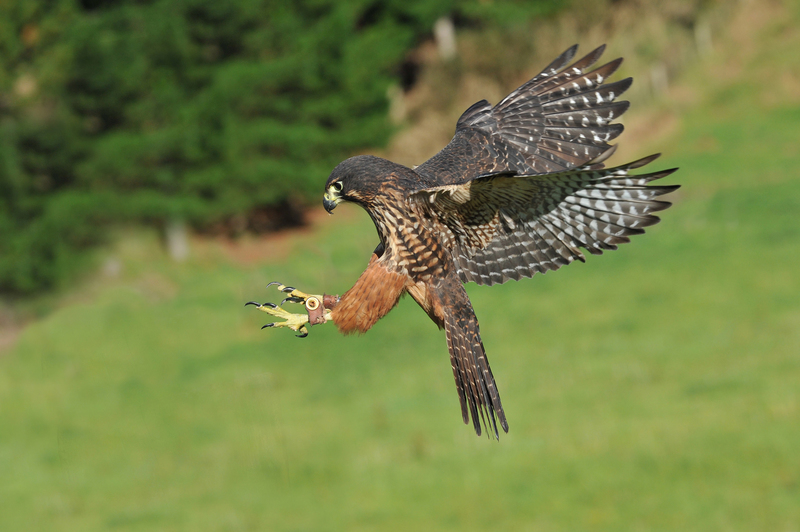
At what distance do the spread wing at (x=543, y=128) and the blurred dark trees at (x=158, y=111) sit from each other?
20808 mm

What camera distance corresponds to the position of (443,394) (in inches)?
1524

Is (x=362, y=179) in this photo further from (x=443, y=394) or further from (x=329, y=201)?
(x=443, y=394)

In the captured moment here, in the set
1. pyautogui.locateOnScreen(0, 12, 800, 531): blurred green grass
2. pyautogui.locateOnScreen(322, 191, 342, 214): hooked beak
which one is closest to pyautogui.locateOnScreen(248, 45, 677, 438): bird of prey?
pyautogui.locateOnScreen(322, 191, 342, 214): hooked beak

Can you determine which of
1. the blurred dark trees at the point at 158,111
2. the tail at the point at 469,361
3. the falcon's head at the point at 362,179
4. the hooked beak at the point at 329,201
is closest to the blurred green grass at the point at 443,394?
the blurred dark trees at the point at 158,111

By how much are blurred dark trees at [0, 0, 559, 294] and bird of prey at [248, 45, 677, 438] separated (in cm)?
2114

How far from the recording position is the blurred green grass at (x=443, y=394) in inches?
1345

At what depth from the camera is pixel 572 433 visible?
122ft

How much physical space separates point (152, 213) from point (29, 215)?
14.8 ft

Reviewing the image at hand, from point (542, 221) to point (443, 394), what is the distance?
111 ft

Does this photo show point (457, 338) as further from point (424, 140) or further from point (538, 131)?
point (424, 140)

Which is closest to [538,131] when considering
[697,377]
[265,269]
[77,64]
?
[77,64]

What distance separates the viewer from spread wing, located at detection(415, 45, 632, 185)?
18.2 ft

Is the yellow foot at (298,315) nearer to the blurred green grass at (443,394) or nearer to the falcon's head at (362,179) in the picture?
the falcon's head at (362,179)

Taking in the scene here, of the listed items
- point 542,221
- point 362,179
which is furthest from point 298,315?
point 542,221
